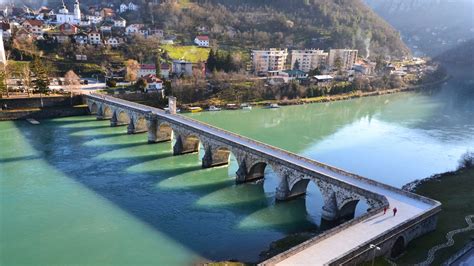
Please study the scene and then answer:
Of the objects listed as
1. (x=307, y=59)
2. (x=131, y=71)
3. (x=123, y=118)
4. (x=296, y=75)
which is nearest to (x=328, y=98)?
(x=296, y=75)

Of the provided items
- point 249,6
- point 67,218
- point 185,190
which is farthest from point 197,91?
point 249,6

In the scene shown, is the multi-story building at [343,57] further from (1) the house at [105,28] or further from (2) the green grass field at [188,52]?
(1) the house at [105,28]

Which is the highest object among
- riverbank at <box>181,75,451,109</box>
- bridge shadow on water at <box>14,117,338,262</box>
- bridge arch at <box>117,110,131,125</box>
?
riverbank at <box>181,75,451,109</box>

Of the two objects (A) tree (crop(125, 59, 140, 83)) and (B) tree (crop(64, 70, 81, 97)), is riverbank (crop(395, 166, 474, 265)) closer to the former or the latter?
(B) tree (crop(64, 70, 81, 97))

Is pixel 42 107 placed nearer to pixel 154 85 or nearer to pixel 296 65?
pixel 154 85

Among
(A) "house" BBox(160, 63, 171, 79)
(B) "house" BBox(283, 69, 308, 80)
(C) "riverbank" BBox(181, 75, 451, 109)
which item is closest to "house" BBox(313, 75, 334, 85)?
(B) "house" BBox(283, 69, 308, 80)

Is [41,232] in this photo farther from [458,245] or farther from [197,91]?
[197,91]
